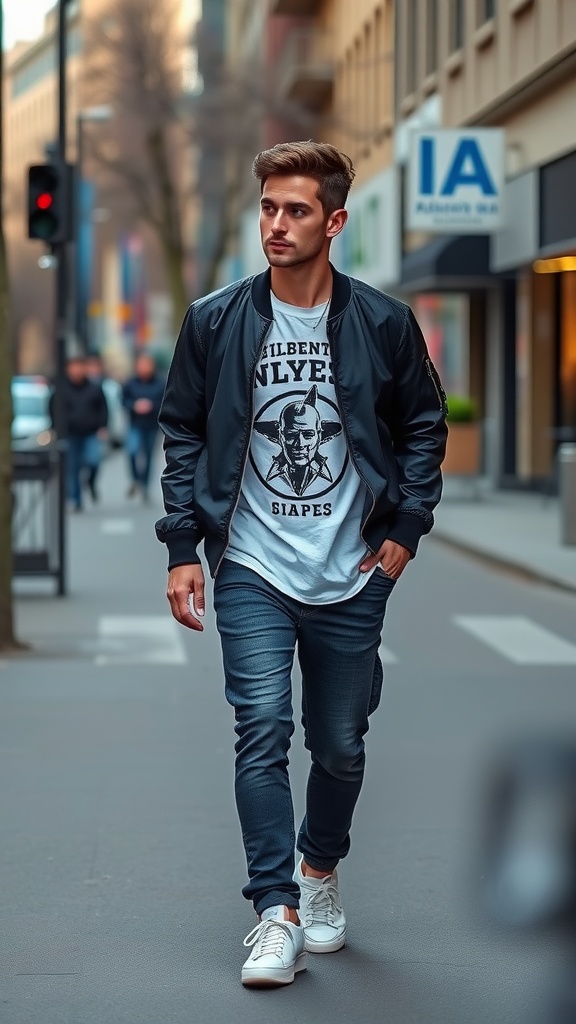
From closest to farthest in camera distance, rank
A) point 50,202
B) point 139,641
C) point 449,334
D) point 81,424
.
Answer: point 139,641 → point 50,202 → point 81,424 → point 449,334

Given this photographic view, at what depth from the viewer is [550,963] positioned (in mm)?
4641

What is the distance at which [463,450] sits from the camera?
24188 millimetres

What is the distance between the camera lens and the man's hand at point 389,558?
464 cm

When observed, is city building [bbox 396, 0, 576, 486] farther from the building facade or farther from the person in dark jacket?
the person in dark jacket

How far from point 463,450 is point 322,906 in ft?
63.8

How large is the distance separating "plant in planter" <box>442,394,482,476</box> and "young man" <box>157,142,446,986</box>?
19.2 metres

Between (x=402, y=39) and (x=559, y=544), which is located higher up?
(x=402, y=39)

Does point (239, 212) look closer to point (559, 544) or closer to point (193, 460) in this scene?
point (559, 544)

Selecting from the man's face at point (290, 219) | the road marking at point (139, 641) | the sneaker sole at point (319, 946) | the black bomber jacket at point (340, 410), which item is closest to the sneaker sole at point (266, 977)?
the sneaker sole at point (319, 946)

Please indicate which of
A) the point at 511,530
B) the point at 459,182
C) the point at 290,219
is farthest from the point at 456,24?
the point at 290,219

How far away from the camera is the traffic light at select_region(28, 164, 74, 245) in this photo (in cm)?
1387

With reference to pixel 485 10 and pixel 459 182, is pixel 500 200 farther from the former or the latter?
pixel 485 10

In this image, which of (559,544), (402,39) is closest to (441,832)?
(559,544)

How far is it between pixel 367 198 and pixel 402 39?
7.74 metres
